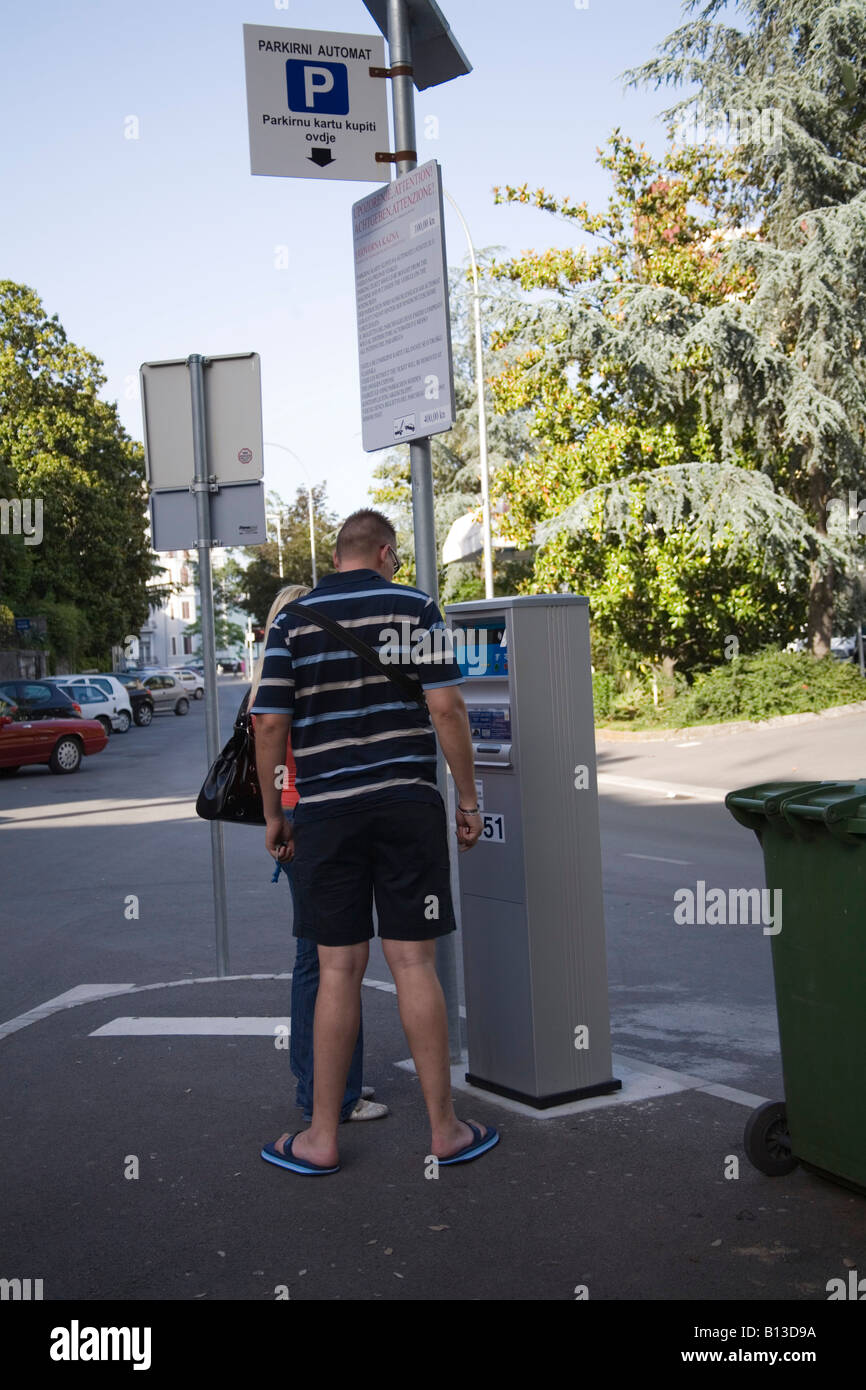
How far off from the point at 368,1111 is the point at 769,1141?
55.1 inches

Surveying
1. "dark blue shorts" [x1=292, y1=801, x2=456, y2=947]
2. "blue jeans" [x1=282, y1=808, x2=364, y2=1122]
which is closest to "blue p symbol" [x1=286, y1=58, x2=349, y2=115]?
"blue jeans" [x1=282, y1=808, x2=364, y2=1122]

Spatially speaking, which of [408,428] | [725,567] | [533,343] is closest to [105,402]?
[533,343]

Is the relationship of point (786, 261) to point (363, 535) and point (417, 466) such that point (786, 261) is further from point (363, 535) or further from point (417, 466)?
point (363, 535)

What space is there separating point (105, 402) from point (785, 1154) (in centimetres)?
4724

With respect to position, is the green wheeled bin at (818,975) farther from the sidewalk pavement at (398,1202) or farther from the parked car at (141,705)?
the parked car at (141,705)

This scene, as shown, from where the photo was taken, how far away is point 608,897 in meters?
9.28

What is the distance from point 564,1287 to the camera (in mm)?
3297

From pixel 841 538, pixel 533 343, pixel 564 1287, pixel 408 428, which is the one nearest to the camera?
pixel 564 1287

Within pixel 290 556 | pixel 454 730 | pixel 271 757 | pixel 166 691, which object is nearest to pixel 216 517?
pixel 271 757

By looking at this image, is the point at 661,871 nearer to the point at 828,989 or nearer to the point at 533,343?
the point at 828,989

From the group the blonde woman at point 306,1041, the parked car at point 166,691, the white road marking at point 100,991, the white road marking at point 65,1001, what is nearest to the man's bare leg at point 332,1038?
the blonde woman at point 306,1041

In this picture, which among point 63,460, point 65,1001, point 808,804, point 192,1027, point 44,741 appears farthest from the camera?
point 63,460

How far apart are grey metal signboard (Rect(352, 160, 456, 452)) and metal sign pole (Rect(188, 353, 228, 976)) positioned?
1.85 meters

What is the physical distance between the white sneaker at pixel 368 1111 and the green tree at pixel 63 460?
39353mm
